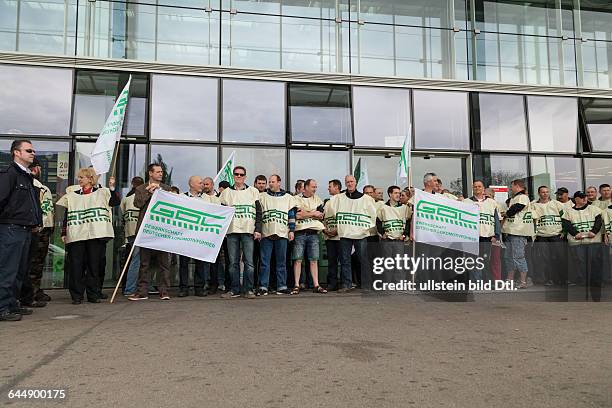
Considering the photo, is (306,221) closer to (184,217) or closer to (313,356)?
(184,217)

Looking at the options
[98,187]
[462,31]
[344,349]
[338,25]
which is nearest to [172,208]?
[98,187]

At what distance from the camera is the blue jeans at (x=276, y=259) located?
8.13m

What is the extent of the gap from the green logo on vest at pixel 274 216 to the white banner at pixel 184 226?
0.65 m

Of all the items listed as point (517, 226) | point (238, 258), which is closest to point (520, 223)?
point (517, 226)

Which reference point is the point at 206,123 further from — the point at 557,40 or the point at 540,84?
the point at 557,40

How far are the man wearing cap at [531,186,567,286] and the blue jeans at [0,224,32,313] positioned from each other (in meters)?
7.94

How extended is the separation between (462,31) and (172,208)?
8.50 meters

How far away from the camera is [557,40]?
12344 millimetres

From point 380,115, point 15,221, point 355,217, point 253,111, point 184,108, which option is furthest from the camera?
point 380,115

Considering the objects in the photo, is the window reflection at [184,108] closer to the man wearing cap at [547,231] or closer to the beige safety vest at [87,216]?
the beige safety vest at [87,216]

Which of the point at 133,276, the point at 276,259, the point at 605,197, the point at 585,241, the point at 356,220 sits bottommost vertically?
the point at 133,276

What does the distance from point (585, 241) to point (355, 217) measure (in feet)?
14.1

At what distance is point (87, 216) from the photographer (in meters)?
7.30

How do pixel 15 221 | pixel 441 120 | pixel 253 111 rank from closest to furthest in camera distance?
pixel 15 221 → pixel 253 111 → pixel 441 120
